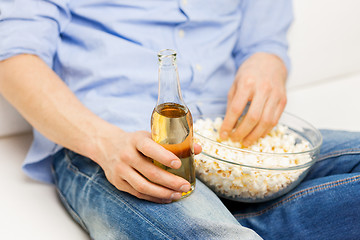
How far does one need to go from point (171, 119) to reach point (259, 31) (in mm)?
698

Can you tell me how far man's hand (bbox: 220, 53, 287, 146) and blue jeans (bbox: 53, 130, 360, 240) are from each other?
17cm

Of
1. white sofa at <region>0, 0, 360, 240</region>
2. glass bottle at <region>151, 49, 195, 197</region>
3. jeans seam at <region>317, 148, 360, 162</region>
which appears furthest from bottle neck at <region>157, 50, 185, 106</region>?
white sofa at <region>0, 0, 360, 240</region>

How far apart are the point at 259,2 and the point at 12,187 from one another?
0.92m

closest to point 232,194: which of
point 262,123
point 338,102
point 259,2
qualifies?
point 262,123

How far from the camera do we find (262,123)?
3.47 ft

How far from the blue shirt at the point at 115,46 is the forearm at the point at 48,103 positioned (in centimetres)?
4

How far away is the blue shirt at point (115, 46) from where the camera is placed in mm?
1027

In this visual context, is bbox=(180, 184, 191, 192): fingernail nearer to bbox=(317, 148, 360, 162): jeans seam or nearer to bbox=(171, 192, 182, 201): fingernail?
bbox=(171, 192, 182, 201): fingernail

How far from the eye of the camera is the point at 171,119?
0.79 m

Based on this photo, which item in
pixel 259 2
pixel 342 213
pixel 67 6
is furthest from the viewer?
pixel 259 2

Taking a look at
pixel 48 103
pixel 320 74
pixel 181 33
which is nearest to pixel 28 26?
pixel 48 103

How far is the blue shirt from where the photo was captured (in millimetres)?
1027

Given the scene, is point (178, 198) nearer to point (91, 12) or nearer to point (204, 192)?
point (204, 192)

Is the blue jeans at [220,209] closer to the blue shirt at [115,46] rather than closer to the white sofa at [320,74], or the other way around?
the blue shirt at [115,46]
